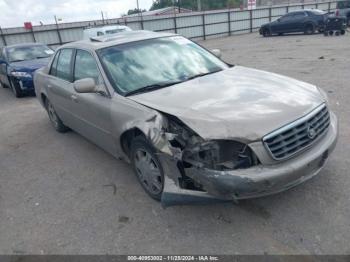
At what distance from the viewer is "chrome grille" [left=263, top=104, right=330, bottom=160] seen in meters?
2.53

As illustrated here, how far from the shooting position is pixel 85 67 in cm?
413

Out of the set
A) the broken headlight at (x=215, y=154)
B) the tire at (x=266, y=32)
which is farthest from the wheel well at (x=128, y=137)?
the tire at (x=266, y=32)

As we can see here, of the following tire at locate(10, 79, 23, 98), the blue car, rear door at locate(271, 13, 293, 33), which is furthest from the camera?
rear door at locate(271, 13, 293, 33)

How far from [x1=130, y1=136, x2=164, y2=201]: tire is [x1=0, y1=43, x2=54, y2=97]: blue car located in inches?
283

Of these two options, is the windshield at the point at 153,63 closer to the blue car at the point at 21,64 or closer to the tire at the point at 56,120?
the tire at the point at 56,120

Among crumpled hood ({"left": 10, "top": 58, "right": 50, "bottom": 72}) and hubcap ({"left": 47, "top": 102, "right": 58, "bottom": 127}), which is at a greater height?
crumpled hood ({"left": 10, "top": 58, "right": 50, "bottom": 72})

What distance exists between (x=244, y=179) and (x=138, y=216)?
1261 millimetres

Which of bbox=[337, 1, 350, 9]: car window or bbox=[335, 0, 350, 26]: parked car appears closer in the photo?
bbox=[335, 0, 350, 26]: parked car

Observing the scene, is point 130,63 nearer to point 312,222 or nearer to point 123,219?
point 123,219

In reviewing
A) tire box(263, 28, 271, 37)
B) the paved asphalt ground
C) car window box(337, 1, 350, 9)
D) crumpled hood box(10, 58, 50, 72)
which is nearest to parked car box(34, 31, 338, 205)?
the paved asphalt ground

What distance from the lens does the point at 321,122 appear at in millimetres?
2971

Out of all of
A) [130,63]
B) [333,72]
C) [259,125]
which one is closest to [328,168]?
[259,125]

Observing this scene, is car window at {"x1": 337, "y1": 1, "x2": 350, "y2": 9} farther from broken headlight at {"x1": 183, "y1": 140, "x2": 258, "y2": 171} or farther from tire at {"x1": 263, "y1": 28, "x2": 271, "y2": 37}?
broken headlight at {"x1": 183, "y1": 140, "x2": 258, "y2": 171}

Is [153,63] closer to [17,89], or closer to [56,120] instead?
[56,120]
